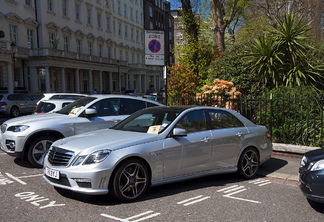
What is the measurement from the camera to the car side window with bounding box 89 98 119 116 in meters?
7.69

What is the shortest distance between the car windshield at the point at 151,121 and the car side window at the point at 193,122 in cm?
17

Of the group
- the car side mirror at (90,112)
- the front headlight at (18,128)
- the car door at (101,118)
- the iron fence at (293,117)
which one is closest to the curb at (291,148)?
the iron fence at (293,117)

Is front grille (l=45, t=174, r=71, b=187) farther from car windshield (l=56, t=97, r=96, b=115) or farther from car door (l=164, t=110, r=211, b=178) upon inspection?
car windshield (l=56, t=97, r=96, b=115)

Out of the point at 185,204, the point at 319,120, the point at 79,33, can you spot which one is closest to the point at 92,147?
the point at 185,204

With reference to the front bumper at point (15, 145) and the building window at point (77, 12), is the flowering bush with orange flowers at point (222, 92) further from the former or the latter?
the building window at point (77, 12)

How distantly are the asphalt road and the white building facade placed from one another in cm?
2474

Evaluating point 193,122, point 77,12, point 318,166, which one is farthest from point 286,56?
point 77,12

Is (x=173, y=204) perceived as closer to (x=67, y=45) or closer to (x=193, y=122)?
(x=193, y=122)

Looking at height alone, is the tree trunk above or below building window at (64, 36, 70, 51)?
below

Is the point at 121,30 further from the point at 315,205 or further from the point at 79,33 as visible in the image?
the point at 315,205

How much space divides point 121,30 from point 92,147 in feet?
180

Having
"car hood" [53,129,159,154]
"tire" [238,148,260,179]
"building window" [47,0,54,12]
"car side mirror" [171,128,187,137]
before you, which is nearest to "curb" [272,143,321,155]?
"tire" [238,148,260,179]

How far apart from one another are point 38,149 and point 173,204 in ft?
12.2

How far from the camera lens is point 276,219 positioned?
4.25m
